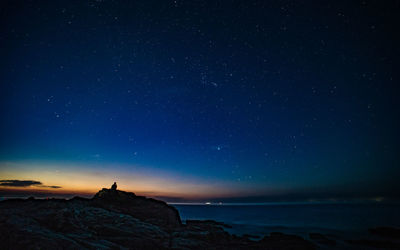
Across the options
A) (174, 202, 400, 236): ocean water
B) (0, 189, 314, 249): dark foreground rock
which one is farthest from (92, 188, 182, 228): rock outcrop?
(174, 202, 400, 236): ocean water

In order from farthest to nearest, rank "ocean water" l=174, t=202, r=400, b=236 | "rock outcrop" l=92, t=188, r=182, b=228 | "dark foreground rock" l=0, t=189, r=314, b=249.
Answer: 1. "ocean water" l=174, t=202, r=400, b=236
2. "rock outcrop" l=92, t=188, r=182, b=228
3. "dark foreground rock" l=0, t=189, r=314, b=249

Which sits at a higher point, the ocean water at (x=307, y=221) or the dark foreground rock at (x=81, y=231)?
the dark foreground rock at (x=81, y=231)

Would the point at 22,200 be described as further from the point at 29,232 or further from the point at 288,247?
the point at 288,247

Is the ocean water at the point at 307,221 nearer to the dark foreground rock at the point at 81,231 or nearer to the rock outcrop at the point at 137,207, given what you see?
the rock outcrop at the point at 137,207

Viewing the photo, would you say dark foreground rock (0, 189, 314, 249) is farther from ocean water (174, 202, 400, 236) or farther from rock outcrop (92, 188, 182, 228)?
ocean water (174, 202, 400, 236)

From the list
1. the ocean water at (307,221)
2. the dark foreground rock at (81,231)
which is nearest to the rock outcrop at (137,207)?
the dark foreground rock at (81,231)

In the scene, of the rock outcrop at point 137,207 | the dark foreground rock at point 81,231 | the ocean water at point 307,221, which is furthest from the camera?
the ocean water at point 307,221

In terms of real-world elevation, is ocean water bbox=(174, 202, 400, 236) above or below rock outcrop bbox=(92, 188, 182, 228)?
below

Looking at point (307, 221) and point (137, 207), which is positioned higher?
point (137, 207)

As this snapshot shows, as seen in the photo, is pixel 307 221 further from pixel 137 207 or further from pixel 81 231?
pixel 81 231

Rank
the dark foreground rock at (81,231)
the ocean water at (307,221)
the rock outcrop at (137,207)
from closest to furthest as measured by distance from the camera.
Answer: the dark foreground rock at (81,231) → the rock outcrop at (137,207) → the ocean water at (307,221)

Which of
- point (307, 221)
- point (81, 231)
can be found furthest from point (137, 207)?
point (307, 221)

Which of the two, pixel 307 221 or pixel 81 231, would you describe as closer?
pixel 81 231

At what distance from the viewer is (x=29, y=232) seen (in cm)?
1371
